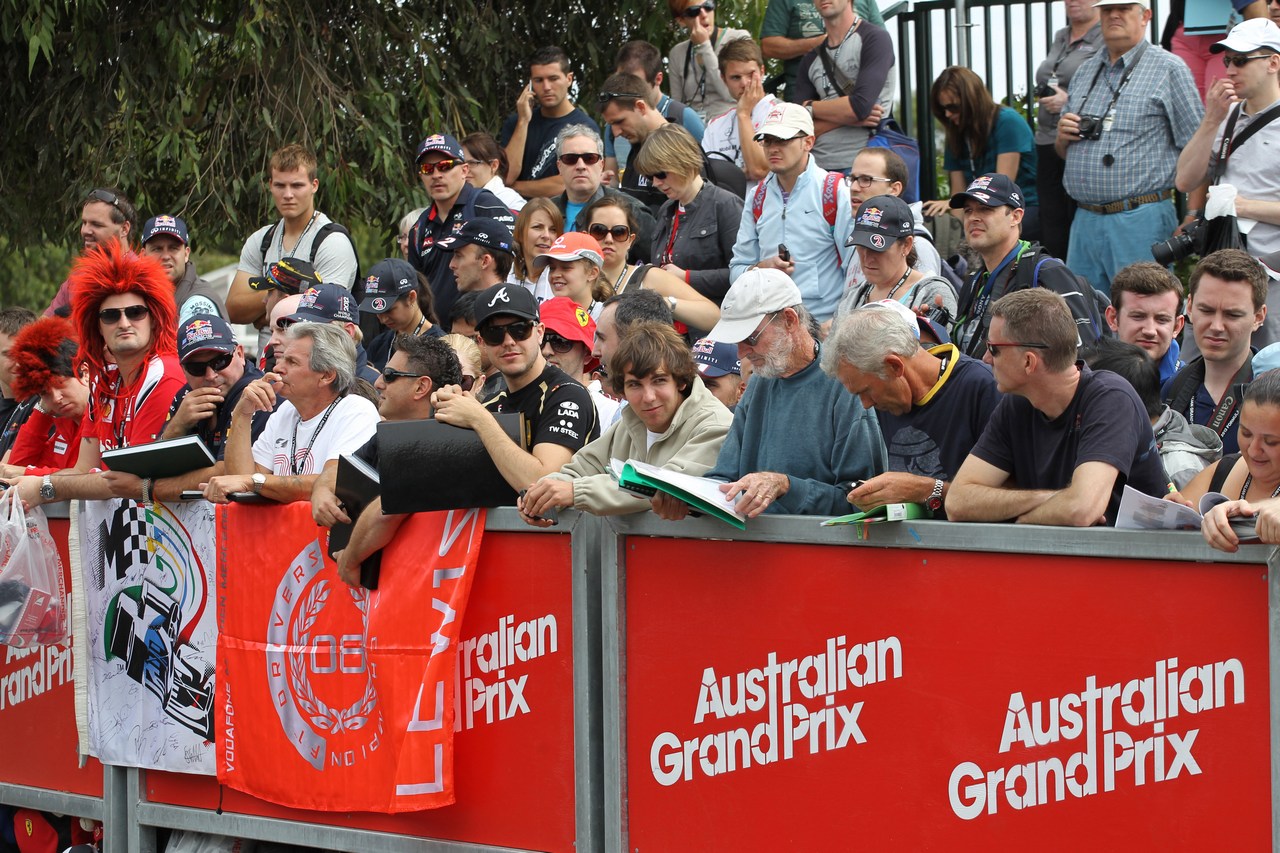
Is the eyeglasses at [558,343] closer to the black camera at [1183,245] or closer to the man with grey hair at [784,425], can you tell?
the man with grey hair at [784,425]

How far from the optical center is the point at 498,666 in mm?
5754

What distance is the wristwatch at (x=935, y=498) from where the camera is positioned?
4.93m

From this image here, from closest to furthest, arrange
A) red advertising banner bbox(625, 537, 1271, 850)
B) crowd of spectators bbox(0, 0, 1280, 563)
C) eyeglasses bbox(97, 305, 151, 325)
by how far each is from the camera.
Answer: red advertising banner bbox(625, 537, 1271, 850) → crowd of spectators bbox(0, 0, 1280, 563) → eyeglasses bbox(97, 305, 151, 325)

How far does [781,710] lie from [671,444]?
1122mm

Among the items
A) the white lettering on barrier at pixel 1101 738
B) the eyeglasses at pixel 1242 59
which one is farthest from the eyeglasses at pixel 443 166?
the white lettering on barrier at pixel 1101 738

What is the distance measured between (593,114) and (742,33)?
264cm

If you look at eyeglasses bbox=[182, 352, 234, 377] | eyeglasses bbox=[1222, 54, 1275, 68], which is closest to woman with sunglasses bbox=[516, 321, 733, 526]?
eyeglasses bbox=[182, 352, 234, 377]

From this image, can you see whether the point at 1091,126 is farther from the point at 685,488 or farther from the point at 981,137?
the point at 685,488

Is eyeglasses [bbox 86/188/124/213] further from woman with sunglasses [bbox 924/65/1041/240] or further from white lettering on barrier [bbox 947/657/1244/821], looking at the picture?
white lettering on barrier [bbox 947/657/1244/821]

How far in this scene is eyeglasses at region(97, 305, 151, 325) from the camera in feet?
25.6

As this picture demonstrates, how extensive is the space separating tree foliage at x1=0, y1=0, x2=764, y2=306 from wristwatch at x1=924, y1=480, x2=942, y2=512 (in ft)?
26.1

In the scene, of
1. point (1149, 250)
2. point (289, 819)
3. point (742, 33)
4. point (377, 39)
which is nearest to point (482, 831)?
point (289, 819)

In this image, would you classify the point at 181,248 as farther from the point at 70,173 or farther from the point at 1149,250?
the point at 1149,250

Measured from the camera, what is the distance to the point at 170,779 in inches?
274
